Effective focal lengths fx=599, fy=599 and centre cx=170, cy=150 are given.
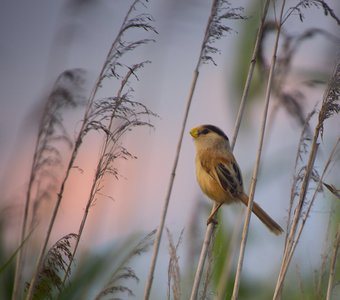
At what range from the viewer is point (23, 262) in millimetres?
2641

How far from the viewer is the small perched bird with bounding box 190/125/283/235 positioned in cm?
367

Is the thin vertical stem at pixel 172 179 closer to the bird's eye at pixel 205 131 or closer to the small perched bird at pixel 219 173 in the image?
the small perched bird at pixel 219 173

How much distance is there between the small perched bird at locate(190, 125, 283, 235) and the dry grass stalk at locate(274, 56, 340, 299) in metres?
0.63

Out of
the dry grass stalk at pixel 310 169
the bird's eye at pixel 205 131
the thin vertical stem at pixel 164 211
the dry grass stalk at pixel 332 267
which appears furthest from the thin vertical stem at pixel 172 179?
the bird's eye at pixel 205 131

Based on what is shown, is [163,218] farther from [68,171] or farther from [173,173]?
[68,171]

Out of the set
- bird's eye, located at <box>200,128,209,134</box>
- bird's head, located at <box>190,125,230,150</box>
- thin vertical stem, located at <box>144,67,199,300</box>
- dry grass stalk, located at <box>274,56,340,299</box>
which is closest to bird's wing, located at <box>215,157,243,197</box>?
bird's head, located at <box>190,125,230,150</box>

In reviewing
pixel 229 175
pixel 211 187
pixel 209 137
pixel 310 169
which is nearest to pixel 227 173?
pixel 229 175

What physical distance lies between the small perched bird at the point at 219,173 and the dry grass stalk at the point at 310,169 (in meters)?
0.63

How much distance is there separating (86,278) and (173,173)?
64 cm

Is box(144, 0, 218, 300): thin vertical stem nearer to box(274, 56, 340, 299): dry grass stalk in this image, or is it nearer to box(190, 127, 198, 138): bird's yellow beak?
box(274, 56, 340, 299): dry grass stalk

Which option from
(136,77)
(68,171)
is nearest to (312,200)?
(136,77)

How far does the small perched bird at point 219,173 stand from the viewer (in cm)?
367

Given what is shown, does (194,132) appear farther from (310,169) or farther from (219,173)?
(310,169)

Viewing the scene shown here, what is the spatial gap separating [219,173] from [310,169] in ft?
2.94
